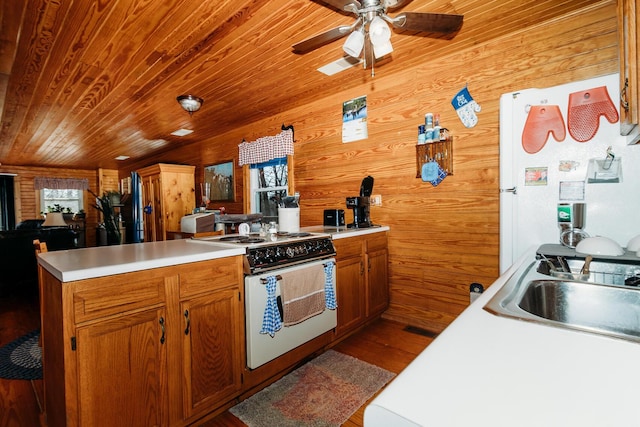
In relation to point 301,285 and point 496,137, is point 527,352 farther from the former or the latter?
point 496,137

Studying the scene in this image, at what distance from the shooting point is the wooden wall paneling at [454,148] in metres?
2.12

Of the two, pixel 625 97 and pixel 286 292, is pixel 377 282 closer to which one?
pixel 286 292

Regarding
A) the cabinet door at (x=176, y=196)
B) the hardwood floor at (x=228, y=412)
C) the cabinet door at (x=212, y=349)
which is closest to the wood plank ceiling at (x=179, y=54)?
the cabinet door at (x=176, y=196)

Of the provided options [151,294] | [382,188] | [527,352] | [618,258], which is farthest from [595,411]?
[382,188]

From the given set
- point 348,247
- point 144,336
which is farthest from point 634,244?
point 144,336

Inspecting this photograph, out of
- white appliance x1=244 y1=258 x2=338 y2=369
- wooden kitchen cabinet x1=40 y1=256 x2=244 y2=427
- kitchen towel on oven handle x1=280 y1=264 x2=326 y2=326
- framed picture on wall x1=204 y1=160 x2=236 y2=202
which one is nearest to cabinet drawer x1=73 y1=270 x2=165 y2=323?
wooden kitchen cabinet x1=40 y1=256 x2=244 y2=427

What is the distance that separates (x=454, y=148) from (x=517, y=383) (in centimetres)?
246

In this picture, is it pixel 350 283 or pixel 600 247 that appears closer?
pixel 600 247

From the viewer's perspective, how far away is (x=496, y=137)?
238cm

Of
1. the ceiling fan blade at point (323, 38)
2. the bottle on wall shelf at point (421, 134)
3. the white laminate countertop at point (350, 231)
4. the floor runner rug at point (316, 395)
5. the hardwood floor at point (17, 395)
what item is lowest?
the hardwood floor at point (17, 395)

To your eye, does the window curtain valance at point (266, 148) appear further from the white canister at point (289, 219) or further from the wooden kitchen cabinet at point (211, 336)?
the wooden kitchen cabinet at point (211, 336)

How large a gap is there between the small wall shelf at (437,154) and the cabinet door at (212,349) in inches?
77.7

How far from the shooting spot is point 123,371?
1.32m

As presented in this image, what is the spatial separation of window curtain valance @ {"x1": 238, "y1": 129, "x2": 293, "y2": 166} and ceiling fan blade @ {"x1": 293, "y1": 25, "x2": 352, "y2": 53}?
6.75ft
